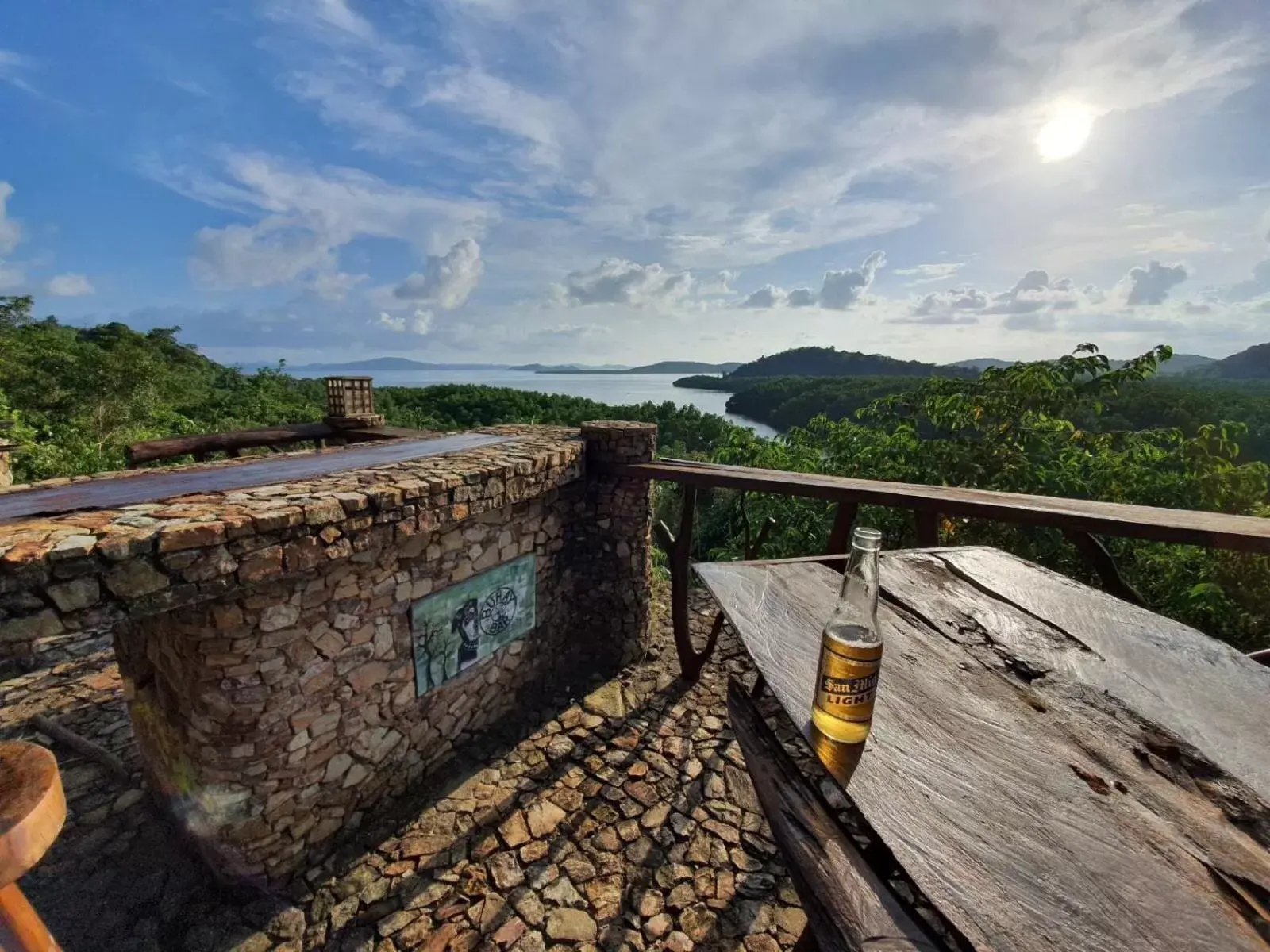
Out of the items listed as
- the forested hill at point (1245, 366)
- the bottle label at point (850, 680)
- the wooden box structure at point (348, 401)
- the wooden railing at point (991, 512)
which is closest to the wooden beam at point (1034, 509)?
the wooden railing at point (991, 512)

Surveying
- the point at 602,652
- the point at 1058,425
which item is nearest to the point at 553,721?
the point at 602,652

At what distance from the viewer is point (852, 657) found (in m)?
1.15

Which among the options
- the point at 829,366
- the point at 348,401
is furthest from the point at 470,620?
the point at 829,366

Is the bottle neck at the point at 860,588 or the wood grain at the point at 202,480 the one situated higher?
the bottle neck at the point at 860,588

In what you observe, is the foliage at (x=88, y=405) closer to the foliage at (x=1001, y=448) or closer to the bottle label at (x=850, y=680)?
the foliage at (x=1001, y=448)

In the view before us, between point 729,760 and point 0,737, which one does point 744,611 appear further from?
point 0,737

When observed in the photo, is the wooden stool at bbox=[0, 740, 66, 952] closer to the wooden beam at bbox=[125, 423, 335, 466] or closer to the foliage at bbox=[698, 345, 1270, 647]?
the foliage at bbox=[698, 345, 1270, 647]

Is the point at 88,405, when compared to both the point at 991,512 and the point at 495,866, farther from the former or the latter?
the point at 991,512

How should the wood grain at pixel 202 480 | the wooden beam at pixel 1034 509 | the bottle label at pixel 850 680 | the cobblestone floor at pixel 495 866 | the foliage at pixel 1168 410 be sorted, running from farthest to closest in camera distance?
the foliage at pixel 1168 410 < the cobblestone floor at pixel 495 866 < the wood grain at pixel 202 480 < the wooden beam at pixel 1034 509 < the bottle label at pixel 850 680

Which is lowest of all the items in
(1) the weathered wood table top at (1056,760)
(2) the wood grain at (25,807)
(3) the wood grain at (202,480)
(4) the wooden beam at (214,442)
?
(4) the wooden beam at (214,442)

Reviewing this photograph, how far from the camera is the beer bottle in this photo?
1146 millimetres

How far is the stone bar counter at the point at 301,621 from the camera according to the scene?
6.49ft

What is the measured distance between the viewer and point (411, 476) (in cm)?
314

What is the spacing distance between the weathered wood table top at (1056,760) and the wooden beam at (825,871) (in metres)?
0.11
